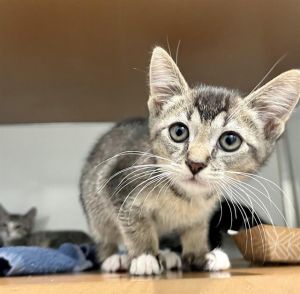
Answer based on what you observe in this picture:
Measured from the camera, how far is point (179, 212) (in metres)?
0.93

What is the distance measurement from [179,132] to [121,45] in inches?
11.1

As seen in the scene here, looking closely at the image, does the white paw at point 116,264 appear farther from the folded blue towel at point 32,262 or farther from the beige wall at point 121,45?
the beige wall at point 121,45

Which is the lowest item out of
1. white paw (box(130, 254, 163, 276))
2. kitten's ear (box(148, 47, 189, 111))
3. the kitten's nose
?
white paw (box(130, 254, 163, 276))

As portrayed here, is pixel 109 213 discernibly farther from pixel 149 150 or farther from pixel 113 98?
pixel 113 98

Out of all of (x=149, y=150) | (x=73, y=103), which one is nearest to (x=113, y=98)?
(x=73, y=103)

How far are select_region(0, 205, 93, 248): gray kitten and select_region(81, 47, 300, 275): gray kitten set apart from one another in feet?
1.17

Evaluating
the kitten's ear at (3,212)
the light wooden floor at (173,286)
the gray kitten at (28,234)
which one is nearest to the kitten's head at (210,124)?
the light wooden floor at (173,286)

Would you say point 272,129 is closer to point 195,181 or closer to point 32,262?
point 195,181

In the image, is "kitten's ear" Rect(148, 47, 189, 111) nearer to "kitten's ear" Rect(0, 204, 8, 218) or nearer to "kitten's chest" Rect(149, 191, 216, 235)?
"kitten's chest" Rect(149, 191, 216, 235)

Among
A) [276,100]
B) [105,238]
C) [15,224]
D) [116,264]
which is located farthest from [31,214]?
[276,100]

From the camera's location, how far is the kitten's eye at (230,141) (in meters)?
0.81

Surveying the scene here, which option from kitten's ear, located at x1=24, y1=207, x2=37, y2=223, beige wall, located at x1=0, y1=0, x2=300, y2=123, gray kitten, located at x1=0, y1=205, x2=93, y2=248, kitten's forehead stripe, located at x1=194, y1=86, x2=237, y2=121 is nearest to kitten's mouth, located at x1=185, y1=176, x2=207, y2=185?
kitten's forehead stripe, located at x1=194, y1=86, x2=237, y2=121

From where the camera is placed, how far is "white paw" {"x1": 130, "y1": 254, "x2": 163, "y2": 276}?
777mm

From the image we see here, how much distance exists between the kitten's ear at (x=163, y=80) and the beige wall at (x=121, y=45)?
0.30ft
